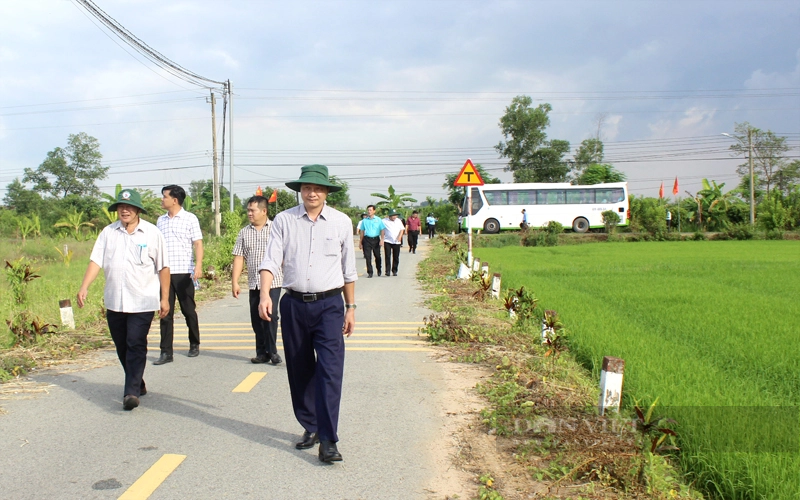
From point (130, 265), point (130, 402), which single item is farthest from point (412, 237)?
point (130, 402)

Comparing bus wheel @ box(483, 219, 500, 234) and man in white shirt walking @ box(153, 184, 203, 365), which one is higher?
bus wheel @ box(483, 219, 500, 234)

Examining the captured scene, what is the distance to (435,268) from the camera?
18578 mm

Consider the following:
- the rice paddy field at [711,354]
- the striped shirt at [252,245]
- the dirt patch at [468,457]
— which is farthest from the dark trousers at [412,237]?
the dirt patch at [468,457]

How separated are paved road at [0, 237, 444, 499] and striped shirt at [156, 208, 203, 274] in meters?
1.08

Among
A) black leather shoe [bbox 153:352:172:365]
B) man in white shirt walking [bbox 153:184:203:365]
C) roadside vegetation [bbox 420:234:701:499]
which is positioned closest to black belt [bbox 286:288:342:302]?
roadside vegetation [bbox 420:234:701:499]

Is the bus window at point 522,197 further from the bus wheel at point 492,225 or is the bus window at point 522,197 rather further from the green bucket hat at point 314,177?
the green bucket hat at point 314,177

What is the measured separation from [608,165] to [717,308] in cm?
4433

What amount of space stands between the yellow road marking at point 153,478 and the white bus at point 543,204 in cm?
3723

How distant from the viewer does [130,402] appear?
17.9 feet

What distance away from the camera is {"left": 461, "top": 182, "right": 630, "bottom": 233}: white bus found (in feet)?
135

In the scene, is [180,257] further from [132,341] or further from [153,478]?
[153,478]

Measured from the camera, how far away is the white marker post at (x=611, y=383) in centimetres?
488

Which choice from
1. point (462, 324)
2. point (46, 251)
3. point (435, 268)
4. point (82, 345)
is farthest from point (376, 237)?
point (46, 251)

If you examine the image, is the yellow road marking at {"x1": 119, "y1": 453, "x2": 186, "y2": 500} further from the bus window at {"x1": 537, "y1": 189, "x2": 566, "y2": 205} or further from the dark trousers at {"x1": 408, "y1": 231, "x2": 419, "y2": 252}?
the bus window at {"x1": 537, "y1": 189, "x2": 566, "y2": 205}
